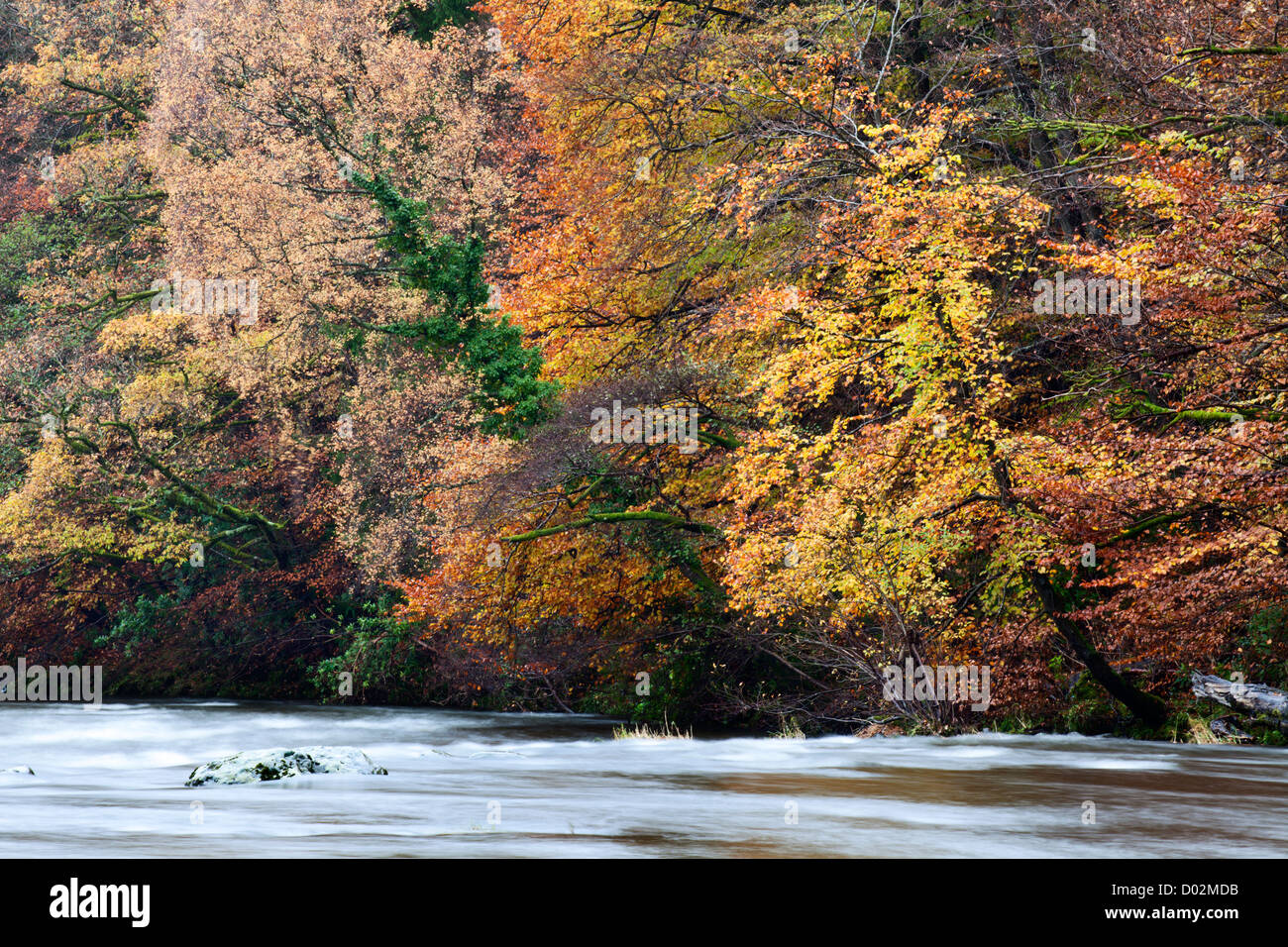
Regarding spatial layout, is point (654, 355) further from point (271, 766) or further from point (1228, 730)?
point (271, 766)

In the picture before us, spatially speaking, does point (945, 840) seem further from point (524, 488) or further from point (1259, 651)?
point (524, 488)

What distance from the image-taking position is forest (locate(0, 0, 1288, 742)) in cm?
1881

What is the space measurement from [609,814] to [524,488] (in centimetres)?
1358

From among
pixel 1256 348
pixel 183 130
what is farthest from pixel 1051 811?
pixel 183 130

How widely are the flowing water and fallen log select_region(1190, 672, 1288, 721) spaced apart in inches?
46.9

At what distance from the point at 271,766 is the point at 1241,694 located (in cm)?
1281

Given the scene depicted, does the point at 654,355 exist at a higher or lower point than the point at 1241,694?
higher

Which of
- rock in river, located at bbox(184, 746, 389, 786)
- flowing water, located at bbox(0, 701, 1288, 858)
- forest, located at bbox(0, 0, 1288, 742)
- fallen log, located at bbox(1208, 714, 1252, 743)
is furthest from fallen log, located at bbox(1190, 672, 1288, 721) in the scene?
rock in river, located at bbox(184, 746, 389, 786)

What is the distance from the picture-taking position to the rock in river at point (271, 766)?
548 inches

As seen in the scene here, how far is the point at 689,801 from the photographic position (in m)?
13.1

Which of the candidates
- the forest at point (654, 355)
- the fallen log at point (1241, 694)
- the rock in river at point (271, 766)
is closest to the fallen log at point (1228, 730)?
the fallen log at point (1241, 694)

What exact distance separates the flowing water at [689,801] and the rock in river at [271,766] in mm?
266

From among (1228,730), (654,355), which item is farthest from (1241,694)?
(654,355)

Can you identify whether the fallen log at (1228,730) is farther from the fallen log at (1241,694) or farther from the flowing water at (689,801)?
the flowing water at (689,801)
